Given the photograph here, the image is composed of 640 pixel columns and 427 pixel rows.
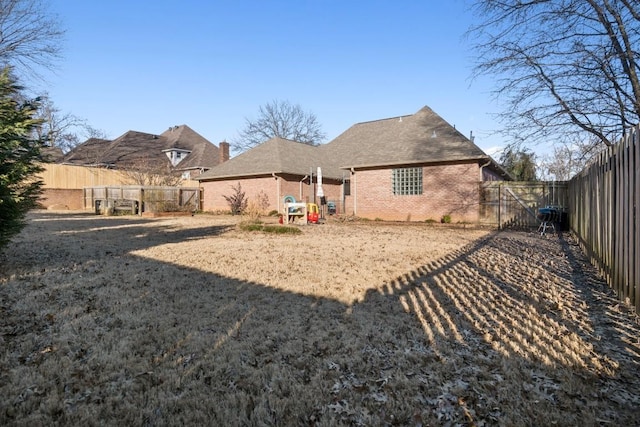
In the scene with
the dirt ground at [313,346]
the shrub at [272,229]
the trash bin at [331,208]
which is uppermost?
the trash bin at [331,208]

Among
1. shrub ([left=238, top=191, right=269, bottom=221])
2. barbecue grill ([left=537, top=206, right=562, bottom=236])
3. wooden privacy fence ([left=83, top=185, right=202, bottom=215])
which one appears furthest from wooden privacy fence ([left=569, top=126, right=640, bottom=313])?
wooden privacy fence ([left=83, top=185, right=202, bottom=215])

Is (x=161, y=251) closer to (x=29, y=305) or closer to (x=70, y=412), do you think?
(x=29, y=305)

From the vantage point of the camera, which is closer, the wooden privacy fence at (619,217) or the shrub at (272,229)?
the wooden privacy fence at (619,217)

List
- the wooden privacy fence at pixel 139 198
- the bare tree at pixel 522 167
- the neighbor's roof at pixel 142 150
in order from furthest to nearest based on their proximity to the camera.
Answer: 1. the neighbor's roof at pixel 142 150
2. the bare tree at pixel 522 167
3. the wooden privacy fence at pixel 139 198

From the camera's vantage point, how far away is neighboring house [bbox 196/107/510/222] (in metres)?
17.2

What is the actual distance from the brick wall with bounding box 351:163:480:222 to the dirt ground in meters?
10.8

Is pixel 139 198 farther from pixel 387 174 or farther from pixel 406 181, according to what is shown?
pixel 406 181

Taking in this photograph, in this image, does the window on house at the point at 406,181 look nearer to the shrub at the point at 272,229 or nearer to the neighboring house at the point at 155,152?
the shrub at the point at 272,229

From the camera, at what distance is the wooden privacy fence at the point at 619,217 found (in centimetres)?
397

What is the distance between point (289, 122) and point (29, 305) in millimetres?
42918

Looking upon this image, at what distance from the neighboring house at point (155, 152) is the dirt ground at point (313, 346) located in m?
31.1

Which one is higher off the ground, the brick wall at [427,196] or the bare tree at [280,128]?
the bare tree at [280,128]

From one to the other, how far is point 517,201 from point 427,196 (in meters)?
4.08

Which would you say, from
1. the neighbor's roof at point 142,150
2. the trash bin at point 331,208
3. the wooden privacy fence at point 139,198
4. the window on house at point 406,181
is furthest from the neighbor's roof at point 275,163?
the neighbor's roof at point 142,150
